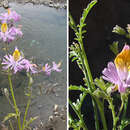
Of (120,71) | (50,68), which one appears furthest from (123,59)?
(50,68)

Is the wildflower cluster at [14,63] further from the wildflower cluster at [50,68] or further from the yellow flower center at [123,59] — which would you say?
the yellow flower center at [123,59]

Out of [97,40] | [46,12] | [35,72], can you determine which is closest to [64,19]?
[46,12]

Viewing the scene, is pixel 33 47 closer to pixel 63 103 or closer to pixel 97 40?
pixel 63 103

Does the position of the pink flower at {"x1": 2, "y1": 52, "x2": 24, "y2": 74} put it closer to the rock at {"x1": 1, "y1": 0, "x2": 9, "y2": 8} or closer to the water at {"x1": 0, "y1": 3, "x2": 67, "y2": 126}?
the water at {"x1": 0, "y1": 3, "x2": 67, "y2": 126}

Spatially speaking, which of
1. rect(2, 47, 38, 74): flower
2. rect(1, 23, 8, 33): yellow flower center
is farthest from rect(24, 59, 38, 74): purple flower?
rect(1, 23, 8, 33): yellow flower center

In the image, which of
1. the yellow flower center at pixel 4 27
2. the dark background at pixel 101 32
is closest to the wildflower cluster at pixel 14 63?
the yellow flower center at pixel 4 27

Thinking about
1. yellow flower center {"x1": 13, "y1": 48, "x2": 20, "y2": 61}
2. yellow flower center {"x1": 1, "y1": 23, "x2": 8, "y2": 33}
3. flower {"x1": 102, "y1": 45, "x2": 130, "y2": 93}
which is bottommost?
flower {"x1": 102, "y1": 45, "x2": 130, "y2": 93}
